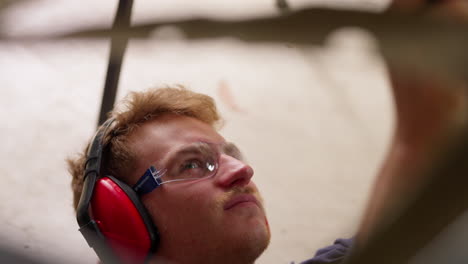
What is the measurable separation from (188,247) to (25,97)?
52 cm

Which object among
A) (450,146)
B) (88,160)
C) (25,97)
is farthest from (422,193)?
(25,97)

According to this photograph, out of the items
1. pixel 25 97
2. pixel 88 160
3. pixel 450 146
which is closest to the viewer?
pixel 450 146

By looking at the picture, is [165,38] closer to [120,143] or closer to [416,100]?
[416,100]

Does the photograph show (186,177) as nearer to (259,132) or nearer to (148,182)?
(148,182)

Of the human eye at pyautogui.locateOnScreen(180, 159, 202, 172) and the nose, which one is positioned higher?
the human eye at pyautogui.locateOnScreen(180, 159, 202, 172)

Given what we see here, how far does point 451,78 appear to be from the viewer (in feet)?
0.52

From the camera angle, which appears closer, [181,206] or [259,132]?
[181,206]

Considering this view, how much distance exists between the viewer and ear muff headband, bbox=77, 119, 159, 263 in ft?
2.35

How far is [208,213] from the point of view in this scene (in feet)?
2.44

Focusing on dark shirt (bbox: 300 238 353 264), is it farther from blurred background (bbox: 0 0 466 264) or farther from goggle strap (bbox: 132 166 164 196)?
goggle strap (bbox: 132 166 164 196)

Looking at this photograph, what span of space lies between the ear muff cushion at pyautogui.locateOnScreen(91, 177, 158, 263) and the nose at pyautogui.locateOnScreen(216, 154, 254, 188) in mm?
132

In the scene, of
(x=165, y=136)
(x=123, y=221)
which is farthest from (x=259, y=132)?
(x=123, y=221)

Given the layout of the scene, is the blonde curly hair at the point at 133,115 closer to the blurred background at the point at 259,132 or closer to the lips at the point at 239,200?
the blurred background at the point at 259,132

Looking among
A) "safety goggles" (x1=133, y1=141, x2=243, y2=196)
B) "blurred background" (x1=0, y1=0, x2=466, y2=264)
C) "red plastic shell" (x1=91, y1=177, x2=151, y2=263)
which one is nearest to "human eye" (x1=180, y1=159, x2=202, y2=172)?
"safety goggles" (x1=133, y1=141, x2=243, y2=196)
